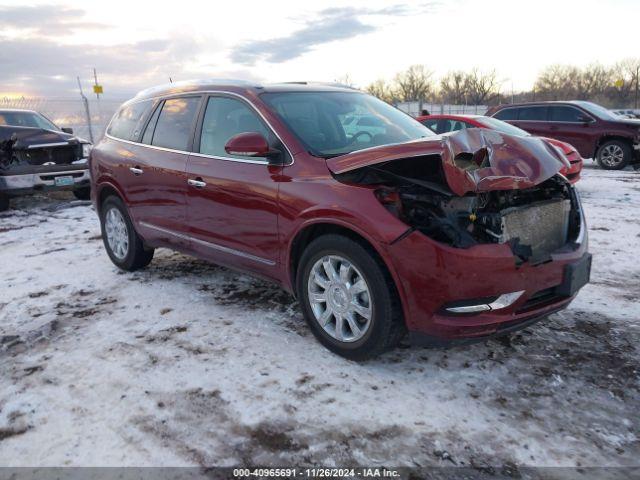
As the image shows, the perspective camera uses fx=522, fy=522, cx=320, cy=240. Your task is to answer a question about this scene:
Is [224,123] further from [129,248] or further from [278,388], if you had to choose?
[278,388]

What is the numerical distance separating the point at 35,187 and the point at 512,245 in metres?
8.19

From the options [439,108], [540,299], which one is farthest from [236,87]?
[439,108]

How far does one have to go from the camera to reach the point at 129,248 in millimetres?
5195

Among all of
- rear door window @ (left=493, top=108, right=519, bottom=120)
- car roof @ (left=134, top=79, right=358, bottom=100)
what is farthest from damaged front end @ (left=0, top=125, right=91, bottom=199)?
rear door window @ (left=493, top=108, right=519, bottom=120)

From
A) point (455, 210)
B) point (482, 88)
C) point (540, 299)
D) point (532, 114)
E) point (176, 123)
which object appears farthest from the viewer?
point (482, 88)

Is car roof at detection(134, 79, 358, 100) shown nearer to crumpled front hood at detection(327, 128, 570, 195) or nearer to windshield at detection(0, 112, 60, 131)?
crumpled front hood at detection(327, 128, 570, 195)

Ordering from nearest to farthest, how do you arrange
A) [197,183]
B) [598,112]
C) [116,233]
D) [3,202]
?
1. [197,183]
2. [116,233]
3. [3,202]
4. [598,112]

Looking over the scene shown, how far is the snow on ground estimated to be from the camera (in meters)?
2.50

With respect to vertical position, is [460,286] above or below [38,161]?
below

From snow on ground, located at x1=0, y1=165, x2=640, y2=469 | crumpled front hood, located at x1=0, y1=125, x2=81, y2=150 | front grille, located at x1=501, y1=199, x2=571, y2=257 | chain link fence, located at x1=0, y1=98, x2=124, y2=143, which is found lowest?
snow on ground, located at x1=0, y1=165, x2=640, y2=469

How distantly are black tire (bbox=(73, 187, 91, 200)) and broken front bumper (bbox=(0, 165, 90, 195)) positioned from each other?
1.29ft

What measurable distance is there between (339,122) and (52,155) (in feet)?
23.0

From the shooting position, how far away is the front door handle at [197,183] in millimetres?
Answer: 4062

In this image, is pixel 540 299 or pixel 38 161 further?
pixel 38 161
